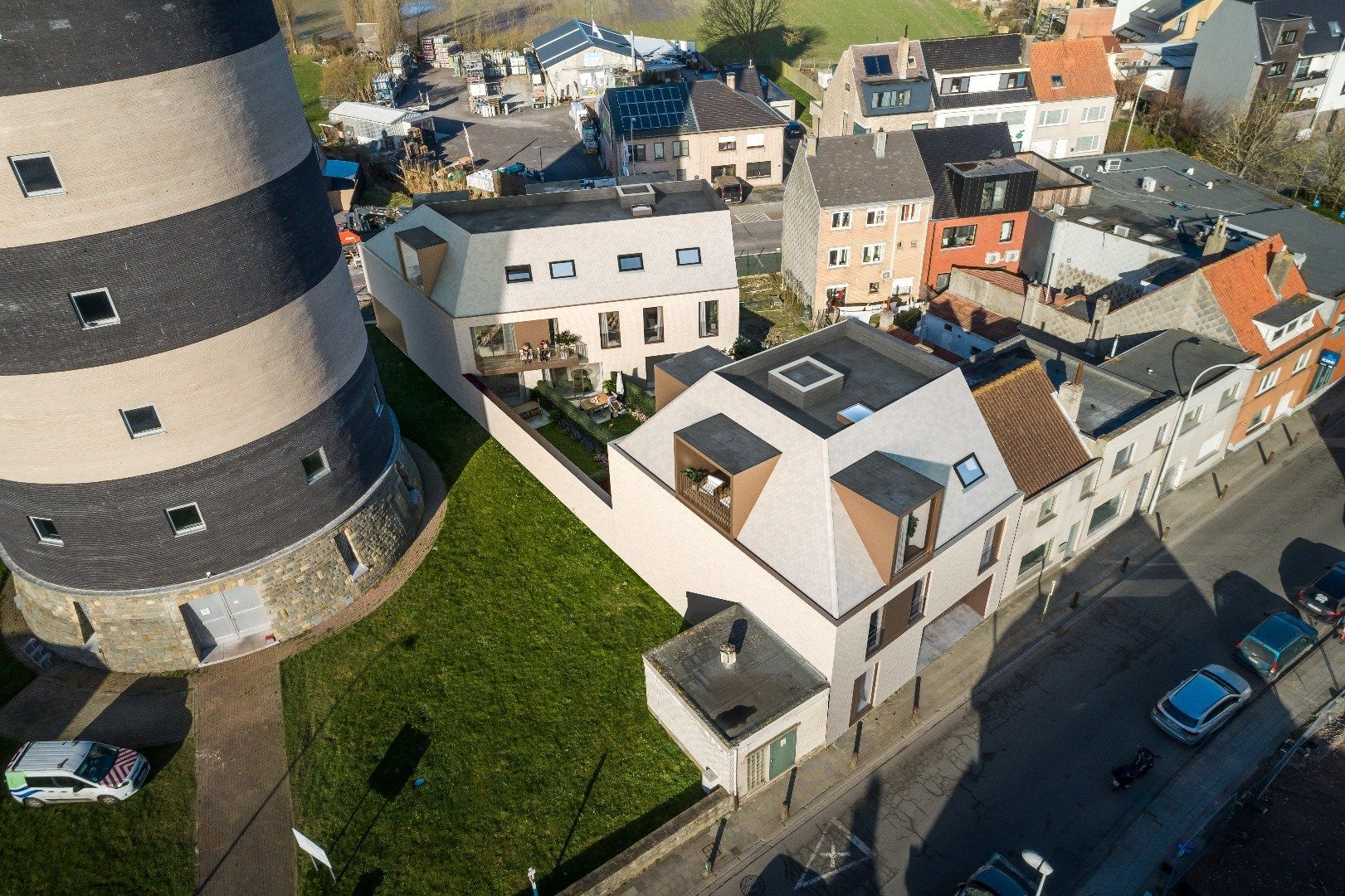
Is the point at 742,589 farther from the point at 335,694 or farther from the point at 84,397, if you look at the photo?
the point at 84,397

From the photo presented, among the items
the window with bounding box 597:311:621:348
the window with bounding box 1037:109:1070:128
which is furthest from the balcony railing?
the window with bounding box 1037:109:1070:128

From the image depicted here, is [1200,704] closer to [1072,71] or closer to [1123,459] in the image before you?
[1123,459]

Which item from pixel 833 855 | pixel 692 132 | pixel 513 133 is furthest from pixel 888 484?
pixel 513 133

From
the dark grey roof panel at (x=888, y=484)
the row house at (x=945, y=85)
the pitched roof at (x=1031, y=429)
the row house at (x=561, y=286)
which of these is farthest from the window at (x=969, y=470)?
the row house at (x=945, y=85)

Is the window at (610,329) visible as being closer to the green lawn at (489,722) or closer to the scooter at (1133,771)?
the green lawn at (489,722)

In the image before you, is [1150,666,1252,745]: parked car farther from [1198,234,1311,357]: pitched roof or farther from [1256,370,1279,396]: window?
[1198,234,1311,357]: pitched roof

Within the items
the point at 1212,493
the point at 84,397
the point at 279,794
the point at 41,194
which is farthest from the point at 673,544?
the point at 1212,493
